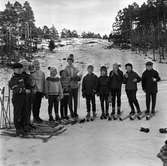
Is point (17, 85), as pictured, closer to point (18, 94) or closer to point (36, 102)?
point (18, 94)

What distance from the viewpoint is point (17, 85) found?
735cm

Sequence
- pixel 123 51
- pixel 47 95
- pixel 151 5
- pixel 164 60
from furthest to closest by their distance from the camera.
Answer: pixel 151 5 → pixel 123 51 → pixel 164 60 → pixel 47 95

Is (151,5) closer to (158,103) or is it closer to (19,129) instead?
(158,103)

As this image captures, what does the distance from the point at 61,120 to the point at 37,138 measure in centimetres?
173

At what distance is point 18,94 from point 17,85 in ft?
0.66

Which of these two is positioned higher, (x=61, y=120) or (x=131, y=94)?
(x=131, y=94)

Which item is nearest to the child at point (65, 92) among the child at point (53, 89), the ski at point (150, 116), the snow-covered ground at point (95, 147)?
the child at point (53, 89)

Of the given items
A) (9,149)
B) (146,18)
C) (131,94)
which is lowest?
(9,149)

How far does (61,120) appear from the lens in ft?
29.2

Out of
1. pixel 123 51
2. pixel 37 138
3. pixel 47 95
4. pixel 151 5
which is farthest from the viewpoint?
pixel 151 5

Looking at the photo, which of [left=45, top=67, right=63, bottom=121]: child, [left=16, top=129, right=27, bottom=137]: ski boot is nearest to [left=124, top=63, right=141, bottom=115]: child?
[left=45, top=67, right=63, bottom=121]: child

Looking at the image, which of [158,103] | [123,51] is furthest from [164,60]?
[158,103]

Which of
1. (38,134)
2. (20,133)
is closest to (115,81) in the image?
(38,134)

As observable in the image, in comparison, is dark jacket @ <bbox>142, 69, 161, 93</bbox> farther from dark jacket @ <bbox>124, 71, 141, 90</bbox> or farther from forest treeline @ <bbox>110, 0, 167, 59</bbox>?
forest treeline @ <bbox>110, 0, 167, 59</bbox>
